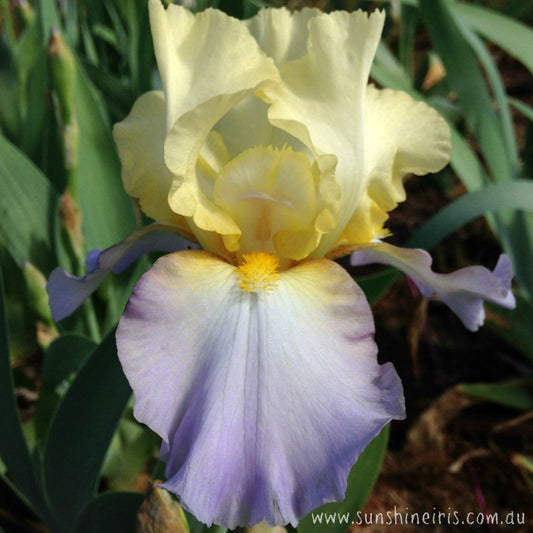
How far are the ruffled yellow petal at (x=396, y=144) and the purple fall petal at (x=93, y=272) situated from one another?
0.35 meters

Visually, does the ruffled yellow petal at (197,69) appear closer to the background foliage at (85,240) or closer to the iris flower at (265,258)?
the iris flower at (265,258)

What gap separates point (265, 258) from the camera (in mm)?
861

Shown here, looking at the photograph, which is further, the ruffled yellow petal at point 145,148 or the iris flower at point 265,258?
the ruffled yellow petal at point 145,148

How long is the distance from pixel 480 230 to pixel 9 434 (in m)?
2.21

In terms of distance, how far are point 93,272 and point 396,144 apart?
0.55 metres

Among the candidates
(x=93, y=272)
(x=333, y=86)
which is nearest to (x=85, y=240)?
(x=93, y=272)

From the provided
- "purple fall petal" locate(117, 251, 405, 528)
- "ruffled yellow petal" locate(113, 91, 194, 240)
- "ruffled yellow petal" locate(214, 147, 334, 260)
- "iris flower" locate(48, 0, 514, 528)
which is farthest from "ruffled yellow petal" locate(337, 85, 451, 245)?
"ruffled yellow petal" locate(113, 91, 194, 240)

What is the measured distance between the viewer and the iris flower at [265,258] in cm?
67

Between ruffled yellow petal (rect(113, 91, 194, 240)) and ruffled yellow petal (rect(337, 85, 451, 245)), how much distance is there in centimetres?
34

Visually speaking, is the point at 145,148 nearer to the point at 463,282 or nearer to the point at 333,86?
the point at 333,86

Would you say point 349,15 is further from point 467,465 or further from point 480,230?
point 480,230

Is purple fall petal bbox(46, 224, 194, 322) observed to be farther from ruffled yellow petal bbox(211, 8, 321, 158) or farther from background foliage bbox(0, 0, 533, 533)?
ruffled yellow petal bbox(211, 8, 321, 158)

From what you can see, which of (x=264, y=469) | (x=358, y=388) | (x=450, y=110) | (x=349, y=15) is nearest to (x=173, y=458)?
(x=264, y=469)

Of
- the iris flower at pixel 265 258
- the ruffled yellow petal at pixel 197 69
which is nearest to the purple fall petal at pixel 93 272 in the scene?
the iris flower at pixel 265 258
